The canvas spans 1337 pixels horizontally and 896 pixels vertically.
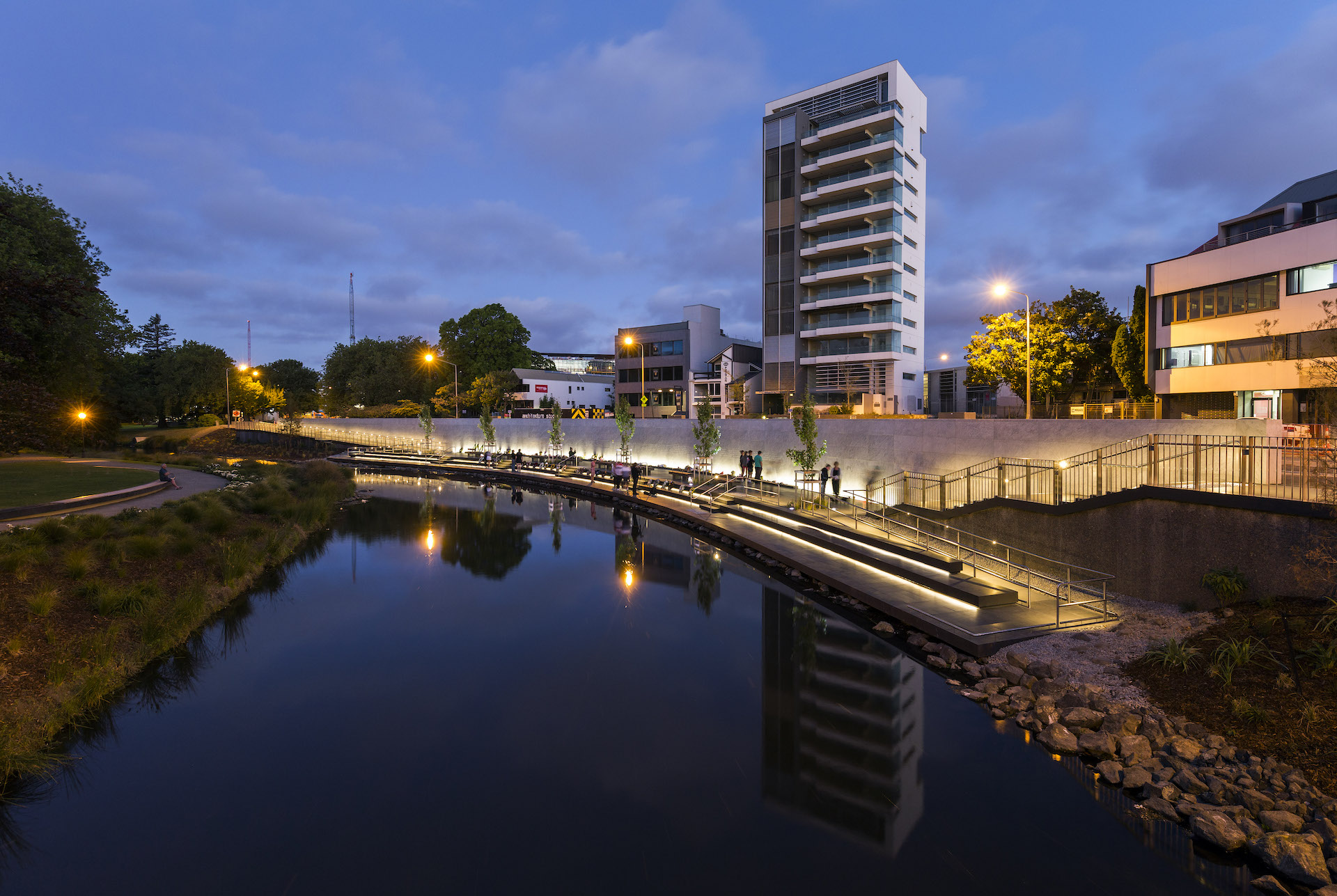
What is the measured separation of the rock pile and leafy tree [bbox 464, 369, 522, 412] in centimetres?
6508

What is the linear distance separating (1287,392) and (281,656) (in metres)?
36.5

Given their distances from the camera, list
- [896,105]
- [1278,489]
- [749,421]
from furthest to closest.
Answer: [896,105] < [749,421] < [1278,489]

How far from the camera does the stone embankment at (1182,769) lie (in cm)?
666

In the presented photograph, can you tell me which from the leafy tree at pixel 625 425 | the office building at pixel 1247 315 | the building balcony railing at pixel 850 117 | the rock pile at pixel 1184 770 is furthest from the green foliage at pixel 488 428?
the rock pile at pixel 1184 770

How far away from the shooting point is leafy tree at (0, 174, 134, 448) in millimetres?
11234

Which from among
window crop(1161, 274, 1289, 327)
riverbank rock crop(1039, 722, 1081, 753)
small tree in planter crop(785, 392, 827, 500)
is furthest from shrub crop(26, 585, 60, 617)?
window crop(1161, 274, 1289, 327)

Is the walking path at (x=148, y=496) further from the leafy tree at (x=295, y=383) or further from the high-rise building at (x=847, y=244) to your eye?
the leafy tree at (x=295, y=383)

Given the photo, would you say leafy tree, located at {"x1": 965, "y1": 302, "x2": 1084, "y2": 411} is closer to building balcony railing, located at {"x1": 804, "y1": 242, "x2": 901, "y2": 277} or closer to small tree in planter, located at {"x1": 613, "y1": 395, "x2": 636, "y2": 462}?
building balcony railing, located at {"x1": 804, "y1": 242, "x2": 901, "y2": 277}

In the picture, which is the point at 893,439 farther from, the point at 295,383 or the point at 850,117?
the point at 295,383

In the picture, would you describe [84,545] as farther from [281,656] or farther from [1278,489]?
[1278,489]

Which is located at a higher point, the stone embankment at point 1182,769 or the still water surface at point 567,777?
the stone embankment at point 1182,769

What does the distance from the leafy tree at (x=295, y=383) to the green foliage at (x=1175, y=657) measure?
112m

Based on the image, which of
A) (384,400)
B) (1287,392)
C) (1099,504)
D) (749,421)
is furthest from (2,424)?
(384,400)

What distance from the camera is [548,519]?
31.5 m
